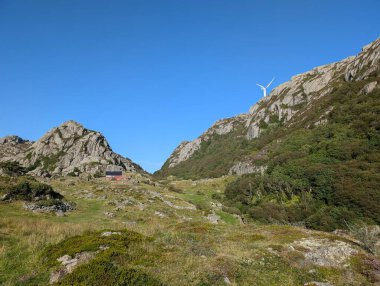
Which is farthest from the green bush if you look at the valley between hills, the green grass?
the green grass

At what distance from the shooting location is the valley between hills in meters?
14.1

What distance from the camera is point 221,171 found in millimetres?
177250

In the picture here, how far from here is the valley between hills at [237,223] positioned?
14.1 metres

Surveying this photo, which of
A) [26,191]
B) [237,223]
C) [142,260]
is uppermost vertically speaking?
[26,191]

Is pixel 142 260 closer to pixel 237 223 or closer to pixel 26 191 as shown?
pixel 26 191

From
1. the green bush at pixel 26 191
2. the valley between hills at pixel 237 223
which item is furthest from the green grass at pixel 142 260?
the green bush at pixel 26 191

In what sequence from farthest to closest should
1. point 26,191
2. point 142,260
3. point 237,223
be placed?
point 237,223
point 26,191
point 142,260

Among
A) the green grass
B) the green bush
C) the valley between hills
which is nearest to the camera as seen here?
the green grass

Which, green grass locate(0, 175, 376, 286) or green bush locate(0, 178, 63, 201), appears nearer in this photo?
green grass locate(0, 175, 376, 286)

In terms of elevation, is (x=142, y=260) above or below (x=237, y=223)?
above

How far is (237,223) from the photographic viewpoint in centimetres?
5778

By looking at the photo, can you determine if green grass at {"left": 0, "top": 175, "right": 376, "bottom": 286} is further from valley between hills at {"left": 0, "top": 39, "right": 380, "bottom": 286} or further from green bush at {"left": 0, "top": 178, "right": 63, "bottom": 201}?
green bush at {"left": 0, "top": 178, "right": 63, "bottom": 201}

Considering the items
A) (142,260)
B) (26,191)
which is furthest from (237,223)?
(142,260)

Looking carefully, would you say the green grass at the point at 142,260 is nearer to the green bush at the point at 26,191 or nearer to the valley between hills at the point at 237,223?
the valley between hills at the point at 237,223
